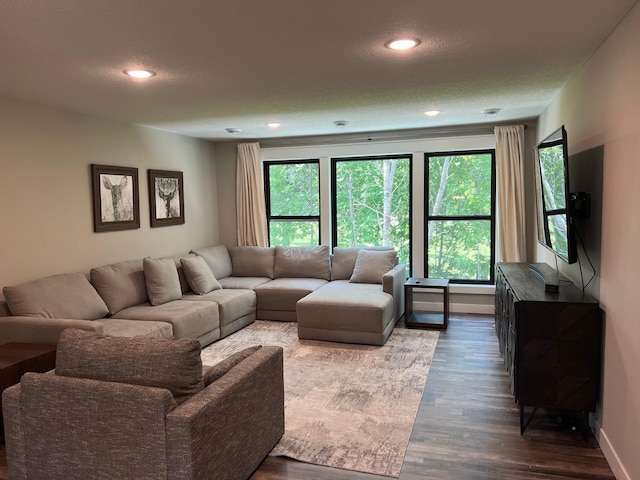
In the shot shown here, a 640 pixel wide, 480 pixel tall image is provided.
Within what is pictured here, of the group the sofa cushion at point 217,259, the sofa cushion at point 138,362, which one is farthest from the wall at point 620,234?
the sofa cushion at point 217,259

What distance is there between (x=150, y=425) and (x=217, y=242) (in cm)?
498

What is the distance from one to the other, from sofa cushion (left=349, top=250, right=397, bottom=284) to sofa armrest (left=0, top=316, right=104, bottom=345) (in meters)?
3.05

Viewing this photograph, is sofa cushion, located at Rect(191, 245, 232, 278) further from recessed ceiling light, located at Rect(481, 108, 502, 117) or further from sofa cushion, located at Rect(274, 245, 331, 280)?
recessed ceiling light, located at Rect(481, 108, 502, 117)

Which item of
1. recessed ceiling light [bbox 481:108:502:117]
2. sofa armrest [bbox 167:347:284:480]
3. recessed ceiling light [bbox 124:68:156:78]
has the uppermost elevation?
recessed ceiling light [bbox 481:108:502:117]

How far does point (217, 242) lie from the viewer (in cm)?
678

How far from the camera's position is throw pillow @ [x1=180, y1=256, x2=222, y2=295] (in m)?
5.17

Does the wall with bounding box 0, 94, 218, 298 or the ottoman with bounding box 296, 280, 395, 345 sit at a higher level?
the wall with bounding box 0, 94, 218, 298

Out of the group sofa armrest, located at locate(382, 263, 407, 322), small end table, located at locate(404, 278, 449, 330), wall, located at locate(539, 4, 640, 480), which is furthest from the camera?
small end table, located at locate(404, 278, 449, 330)

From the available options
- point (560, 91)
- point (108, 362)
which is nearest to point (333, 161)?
point (560, 91)

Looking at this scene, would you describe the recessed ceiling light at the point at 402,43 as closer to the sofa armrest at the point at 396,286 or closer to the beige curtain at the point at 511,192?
the sofa armrest at the point at 396,286

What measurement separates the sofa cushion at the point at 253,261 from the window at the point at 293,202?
1.60 feet

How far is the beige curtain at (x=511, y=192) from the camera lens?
5.34m

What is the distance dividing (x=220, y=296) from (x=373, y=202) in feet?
7.92

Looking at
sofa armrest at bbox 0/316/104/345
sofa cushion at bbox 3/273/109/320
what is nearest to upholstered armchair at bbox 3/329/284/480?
sofa armrest at bbox 0/316/104/345
